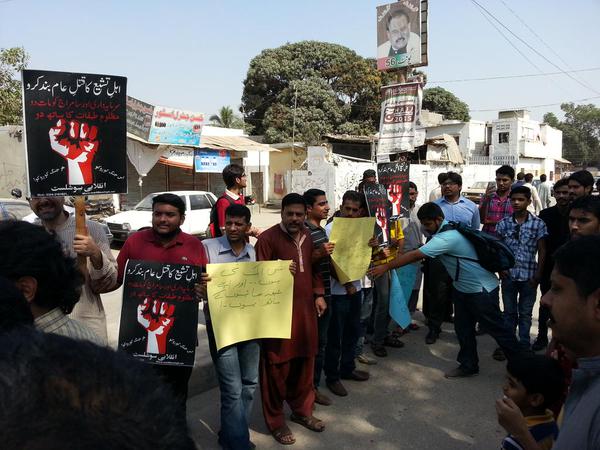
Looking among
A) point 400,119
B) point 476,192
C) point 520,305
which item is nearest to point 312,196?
point 520,305

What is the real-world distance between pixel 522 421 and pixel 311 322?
1.85 metres

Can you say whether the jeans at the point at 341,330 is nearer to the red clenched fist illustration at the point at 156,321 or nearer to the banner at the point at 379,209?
the banner at the point at 379,209

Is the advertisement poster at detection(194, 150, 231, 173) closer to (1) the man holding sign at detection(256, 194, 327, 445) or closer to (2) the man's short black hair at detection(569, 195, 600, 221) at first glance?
(1) the man holding sign at detection(256, 194, 327, 445)

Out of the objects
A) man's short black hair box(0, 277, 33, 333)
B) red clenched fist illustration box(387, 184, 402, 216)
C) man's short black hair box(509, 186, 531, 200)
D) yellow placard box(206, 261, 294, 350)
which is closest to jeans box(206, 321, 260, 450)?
yellow placard box(206, 261, 294, 350)

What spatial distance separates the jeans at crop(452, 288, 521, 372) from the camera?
437 cm

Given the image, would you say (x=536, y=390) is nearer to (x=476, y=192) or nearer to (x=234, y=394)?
(x=234, y=394)

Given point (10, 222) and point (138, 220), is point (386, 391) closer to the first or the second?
point (10, 222)

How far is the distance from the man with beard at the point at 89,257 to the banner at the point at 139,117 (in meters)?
15.7

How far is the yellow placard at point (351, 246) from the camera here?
4.20m

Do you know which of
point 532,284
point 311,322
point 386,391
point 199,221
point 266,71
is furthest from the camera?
point 266,71

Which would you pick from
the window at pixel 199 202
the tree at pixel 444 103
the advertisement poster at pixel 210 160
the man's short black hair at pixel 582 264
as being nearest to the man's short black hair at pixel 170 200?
the man's short black hair at pixel 582 264

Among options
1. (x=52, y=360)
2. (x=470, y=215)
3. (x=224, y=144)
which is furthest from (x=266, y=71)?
(x=52, y=360)

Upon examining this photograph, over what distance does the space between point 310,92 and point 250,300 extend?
1143 inches

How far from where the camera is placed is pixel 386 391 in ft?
14.4
